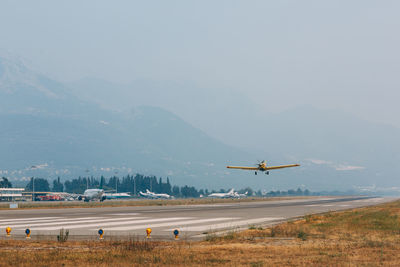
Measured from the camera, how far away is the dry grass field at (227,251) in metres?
21.9

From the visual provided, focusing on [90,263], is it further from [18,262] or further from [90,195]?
[90,195]

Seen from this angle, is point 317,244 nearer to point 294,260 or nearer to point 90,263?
point 294,260

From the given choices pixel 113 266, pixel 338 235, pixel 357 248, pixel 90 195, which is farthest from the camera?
pixel 90 195

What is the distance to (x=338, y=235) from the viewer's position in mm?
33656

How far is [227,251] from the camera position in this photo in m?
25.5

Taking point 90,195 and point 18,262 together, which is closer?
point 18,262

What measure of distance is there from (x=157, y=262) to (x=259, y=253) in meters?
5.24

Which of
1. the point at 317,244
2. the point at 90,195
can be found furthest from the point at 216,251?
the point at 90,195

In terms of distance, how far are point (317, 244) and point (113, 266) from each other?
1231 cm

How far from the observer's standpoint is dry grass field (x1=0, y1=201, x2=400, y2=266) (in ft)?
71.9

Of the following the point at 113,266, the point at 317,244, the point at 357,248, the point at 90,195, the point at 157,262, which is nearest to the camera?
the point at 113,266

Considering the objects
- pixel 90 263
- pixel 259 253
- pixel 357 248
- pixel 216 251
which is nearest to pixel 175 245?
pixel 216 251

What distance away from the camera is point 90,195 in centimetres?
14512

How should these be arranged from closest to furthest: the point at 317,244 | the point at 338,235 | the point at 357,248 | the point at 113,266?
the point at 113,266 < the point at 357,248 < the point at 317,244 < the point at 338,235
